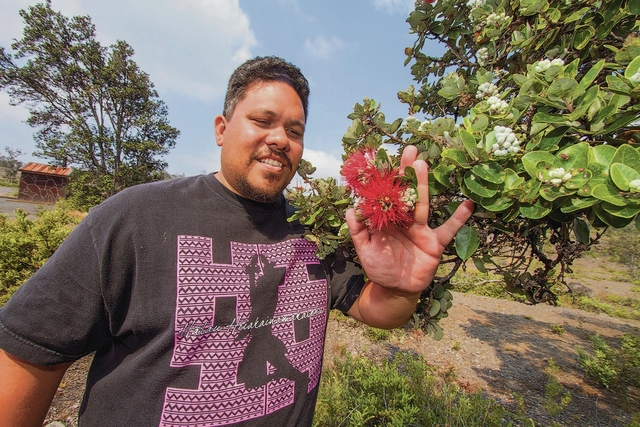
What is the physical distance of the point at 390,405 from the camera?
3.07 meters

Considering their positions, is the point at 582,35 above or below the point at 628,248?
above

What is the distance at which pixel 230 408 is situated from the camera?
114 cm

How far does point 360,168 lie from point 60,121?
2628 cm

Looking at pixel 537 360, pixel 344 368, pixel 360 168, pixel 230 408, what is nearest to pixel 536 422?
pixel 344 368

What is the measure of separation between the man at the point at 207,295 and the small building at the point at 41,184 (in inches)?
1150

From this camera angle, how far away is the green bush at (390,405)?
281cm

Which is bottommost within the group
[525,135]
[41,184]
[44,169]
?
[525,135]

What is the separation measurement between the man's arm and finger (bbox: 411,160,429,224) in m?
1.40

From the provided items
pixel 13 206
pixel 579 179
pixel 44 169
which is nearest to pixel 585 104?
pixel 579 179

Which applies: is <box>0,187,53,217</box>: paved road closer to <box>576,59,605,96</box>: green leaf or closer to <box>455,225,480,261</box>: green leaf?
<box>455,225,480,261</box>: green leaf

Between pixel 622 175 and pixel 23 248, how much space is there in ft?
21.0

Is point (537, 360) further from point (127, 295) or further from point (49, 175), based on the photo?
point (49, 175)

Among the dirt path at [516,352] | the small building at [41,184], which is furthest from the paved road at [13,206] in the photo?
the dirt path at [516,352]

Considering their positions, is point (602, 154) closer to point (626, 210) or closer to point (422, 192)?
point (626, 210)
